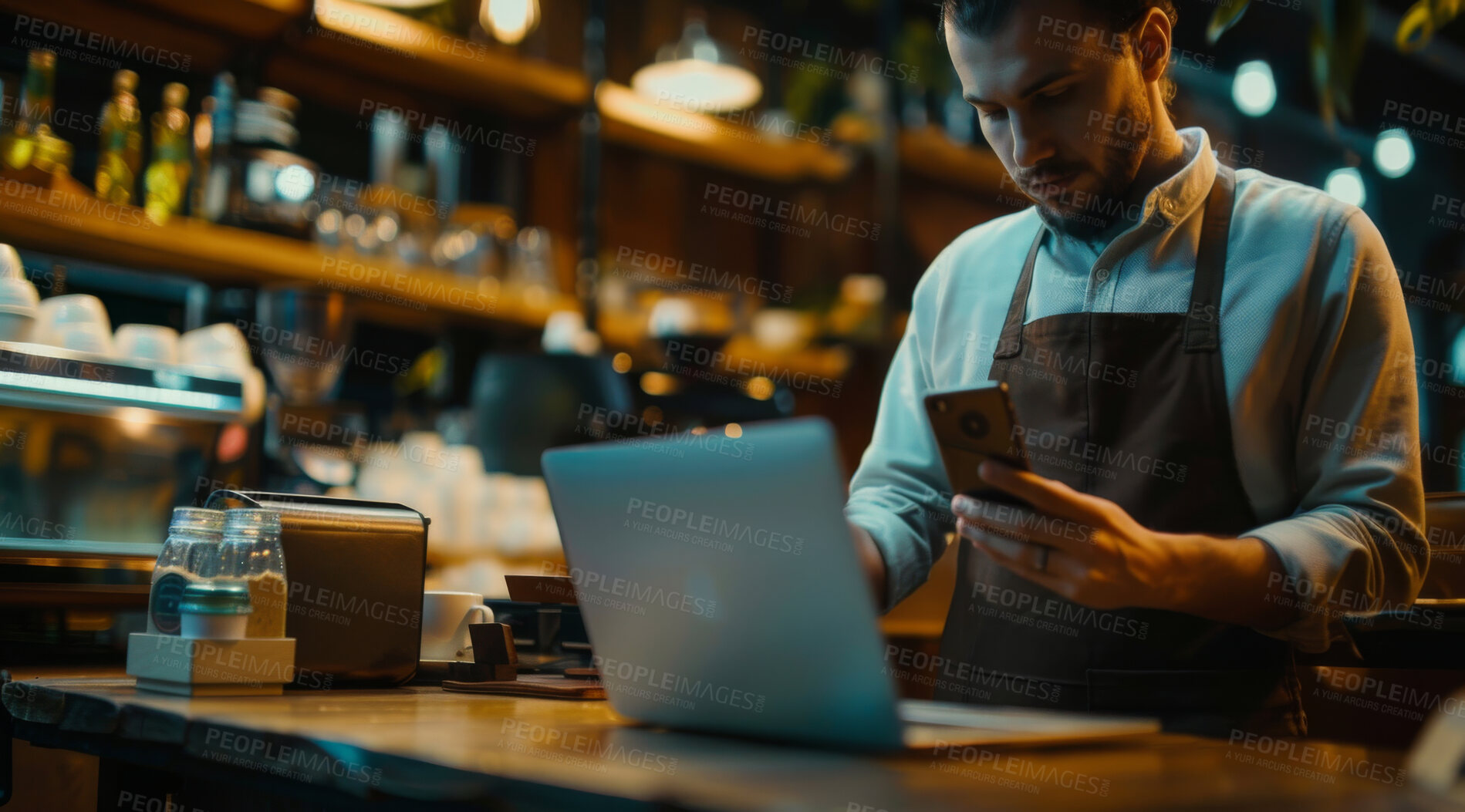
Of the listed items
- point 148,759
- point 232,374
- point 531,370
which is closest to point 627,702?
point 148,759

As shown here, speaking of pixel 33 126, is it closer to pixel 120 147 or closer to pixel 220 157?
pixel 120 147

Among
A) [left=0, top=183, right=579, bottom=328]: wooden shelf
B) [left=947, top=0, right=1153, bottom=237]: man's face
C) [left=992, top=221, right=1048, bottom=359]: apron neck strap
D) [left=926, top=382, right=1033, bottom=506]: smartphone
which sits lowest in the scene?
[left=926, top=382, right=1033, bottom=506]: smartphone

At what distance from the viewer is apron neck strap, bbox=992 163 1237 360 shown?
53.9 inches

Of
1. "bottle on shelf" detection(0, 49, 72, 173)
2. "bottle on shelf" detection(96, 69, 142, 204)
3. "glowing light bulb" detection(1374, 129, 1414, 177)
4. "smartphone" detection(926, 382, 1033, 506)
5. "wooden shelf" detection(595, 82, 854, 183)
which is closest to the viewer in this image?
"smartphone" detection(926, 382, 1033, 506)

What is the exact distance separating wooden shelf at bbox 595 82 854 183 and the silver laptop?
→ 8.66 feet

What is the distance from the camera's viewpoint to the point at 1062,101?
4.46 feet

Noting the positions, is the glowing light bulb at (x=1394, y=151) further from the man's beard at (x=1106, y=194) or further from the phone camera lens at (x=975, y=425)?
the phone camera lens at (x=975, y=425)

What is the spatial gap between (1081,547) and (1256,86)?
4.04m

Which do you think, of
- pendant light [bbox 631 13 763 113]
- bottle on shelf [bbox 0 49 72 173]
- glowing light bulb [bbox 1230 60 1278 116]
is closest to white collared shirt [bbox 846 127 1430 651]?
bottle on shelf [bbox 0 49 72 173]

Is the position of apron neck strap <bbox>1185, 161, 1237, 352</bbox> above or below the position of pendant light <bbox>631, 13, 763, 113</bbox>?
below

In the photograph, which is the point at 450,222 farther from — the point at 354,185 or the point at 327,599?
the point at 327,599

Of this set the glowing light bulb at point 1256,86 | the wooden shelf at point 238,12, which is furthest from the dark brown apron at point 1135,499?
the glowing light bulb at point 1256,86

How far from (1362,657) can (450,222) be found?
7.71 feet

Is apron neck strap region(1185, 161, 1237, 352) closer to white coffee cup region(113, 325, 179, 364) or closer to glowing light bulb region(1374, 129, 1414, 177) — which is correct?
white coffee cup region(113, 325, 179, 364)
